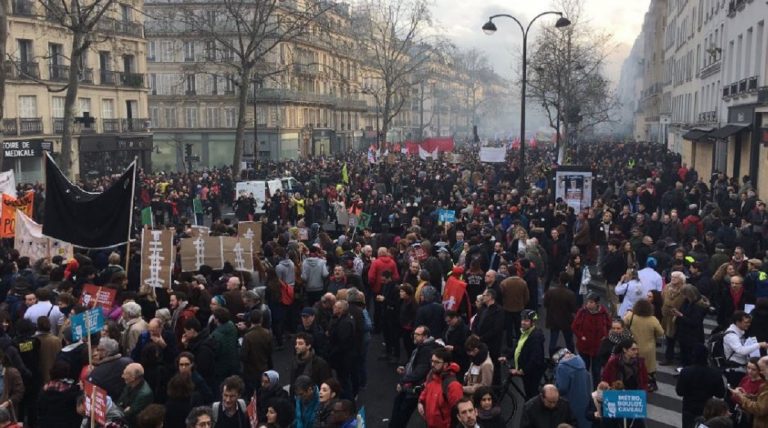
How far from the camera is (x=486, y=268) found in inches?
528

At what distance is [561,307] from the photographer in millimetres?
10422

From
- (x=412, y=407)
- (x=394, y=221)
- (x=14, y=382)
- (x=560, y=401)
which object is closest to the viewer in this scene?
(x=560, y=401)

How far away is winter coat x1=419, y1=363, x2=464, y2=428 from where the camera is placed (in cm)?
711

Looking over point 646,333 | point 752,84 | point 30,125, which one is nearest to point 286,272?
point 646,333

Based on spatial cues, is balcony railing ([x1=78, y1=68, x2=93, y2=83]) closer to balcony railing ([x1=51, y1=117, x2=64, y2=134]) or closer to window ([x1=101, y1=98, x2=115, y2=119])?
window ([x1=101, y1=98, x2=115, y2=119])

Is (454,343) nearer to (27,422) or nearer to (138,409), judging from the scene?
(138,409)

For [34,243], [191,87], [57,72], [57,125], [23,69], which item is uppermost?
[191,87]

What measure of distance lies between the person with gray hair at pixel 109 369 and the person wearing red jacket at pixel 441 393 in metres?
2.99

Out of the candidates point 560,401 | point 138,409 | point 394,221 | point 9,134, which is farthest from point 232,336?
point 9,134

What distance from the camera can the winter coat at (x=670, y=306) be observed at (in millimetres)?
10422

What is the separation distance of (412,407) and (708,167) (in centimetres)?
3241

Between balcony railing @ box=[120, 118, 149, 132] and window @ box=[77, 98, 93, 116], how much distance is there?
276 cm

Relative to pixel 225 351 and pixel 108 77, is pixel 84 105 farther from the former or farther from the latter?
pixel 225 351

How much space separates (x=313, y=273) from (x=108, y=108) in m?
34.9
